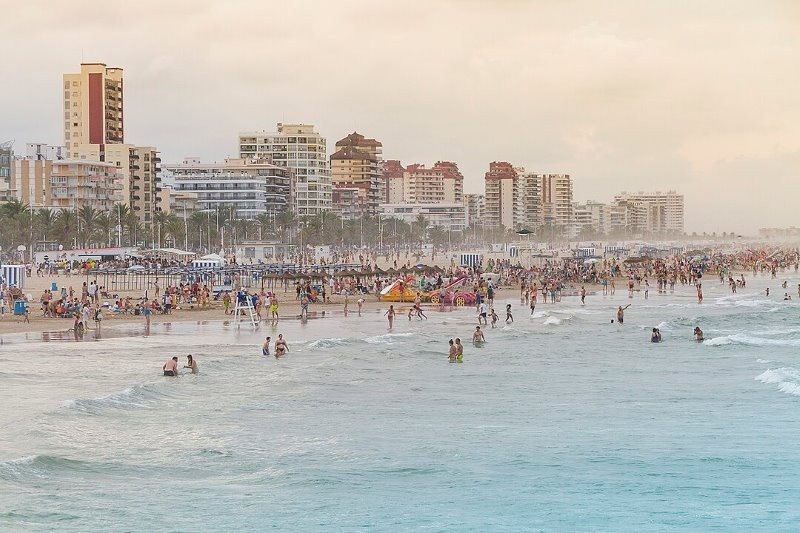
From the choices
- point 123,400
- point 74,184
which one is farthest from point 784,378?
point 74,184

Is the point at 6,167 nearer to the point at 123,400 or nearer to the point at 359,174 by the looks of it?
the point at 359,174

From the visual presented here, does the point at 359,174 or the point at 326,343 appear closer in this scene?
the point at 326,343

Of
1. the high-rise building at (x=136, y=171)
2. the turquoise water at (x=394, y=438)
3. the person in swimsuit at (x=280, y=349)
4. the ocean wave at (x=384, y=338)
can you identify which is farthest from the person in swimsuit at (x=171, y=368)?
the high-rise building at (x=136, y=171)

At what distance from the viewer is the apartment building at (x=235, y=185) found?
140 metres

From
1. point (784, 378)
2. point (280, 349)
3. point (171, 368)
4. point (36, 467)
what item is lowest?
point (36, 467)

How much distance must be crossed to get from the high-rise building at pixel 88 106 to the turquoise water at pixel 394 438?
10398cm

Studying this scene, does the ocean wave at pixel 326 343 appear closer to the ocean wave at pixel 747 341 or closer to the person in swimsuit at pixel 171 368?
the person in swimsuit at pixel 171 368

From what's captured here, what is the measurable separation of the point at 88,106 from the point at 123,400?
382 feet

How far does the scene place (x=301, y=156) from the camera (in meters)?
158

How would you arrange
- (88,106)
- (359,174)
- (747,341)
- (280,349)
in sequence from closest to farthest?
(280,349), (747,341), (88,106), (359,174)

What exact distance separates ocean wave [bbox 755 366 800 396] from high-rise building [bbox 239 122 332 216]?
129085mm

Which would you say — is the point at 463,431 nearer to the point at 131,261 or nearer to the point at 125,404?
the point at 125,404

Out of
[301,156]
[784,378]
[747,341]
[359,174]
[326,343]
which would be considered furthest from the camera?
[359,174]

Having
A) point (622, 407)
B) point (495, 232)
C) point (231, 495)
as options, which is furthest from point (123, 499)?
point (495, 232)
